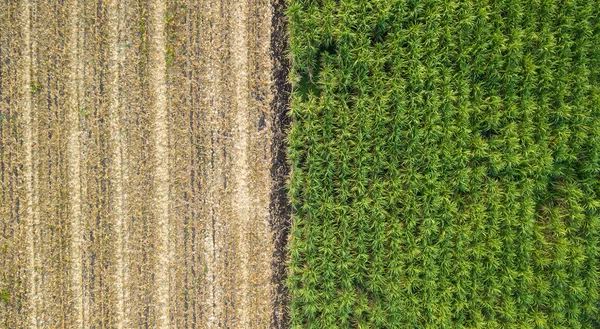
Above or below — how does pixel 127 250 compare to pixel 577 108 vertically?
below

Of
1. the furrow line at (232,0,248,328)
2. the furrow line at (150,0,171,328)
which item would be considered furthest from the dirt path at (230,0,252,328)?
the furrow line at (150,0,171,328)

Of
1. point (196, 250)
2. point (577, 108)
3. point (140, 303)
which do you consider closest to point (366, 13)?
point (577, 108)

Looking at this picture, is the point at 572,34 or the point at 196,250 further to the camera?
the point at 196,250

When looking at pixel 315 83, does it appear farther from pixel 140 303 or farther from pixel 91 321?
pixel 91 321

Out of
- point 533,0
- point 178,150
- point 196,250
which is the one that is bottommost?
point 196,250

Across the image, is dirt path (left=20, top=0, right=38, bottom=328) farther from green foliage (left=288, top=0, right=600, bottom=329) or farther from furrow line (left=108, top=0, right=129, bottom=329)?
green foliage (left=288, top=0, right=600, bottom=329)

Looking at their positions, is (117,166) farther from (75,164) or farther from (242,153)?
(242,153)

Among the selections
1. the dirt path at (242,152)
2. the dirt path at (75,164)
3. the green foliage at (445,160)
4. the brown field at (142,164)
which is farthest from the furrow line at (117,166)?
the green foliage at (445,160)
